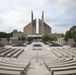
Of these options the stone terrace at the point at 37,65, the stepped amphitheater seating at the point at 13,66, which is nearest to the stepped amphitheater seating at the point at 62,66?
the stone terrace at the point at 37,65

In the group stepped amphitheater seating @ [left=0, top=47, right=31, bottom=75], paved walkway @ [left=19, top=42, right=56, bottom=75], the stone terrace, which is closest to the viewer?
stepped amphitheater seating @ [left=0, top=47, right=31, bottom=75]

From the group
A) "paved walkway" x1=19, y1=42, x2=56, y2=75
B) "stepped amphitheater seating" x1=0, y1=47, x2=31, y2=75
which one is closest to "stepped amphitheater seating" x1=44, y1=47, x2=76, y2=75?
"paved walkway" x1=19, y1=42, x2=56, y2=75

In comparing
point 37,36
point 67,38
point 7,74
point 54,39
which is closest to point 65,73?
point 7,74

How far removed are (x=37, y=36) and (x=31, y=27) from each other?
49.7ft

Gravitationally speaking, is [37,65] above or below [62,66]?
below

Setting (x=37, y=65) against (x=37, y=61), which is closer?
(x=37, y=65)

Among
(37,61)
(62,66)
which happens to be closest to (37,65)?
(37,61)

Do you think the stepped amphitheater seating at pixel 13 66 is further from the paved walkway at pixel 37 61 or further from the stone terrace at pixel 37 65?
the paved walkway at pixel 37 61

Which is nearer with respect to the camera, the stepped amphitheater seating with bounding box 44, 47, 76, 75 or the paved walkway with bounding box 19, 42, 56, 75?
the stepped amphitheater seating with bounding box 44, 47, 76, 75

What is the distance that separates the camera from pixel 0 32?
105 meters

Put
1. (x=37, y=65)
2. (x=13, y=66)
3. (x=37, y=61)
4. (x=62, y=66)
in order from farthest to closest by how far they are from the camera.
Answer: (x=37, y=61) < (x=37, y=65) < (x=62, y=66) < (x=13, y=66)

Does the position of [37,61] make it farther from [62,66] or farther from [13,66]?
[13,66]

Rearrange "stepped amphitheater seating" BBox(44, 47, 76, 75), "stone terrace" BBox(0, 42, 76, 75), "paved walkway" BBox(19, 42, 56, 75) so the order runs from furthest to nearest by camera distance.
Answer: "paved walkway" BBox(19, 42, 56, 75)
"stone terrace" BBox(0, 42, 76, 75)
"stepped amphitheater seating" BBox(44, 47, 76, 75)

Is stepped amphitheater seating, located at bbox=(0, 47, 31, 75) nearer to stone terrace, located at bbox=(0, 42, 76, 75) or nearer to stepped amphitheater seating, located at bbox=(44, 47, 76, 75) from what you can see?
stone terrace, located at bbox=(0, 42, 76, 75)
